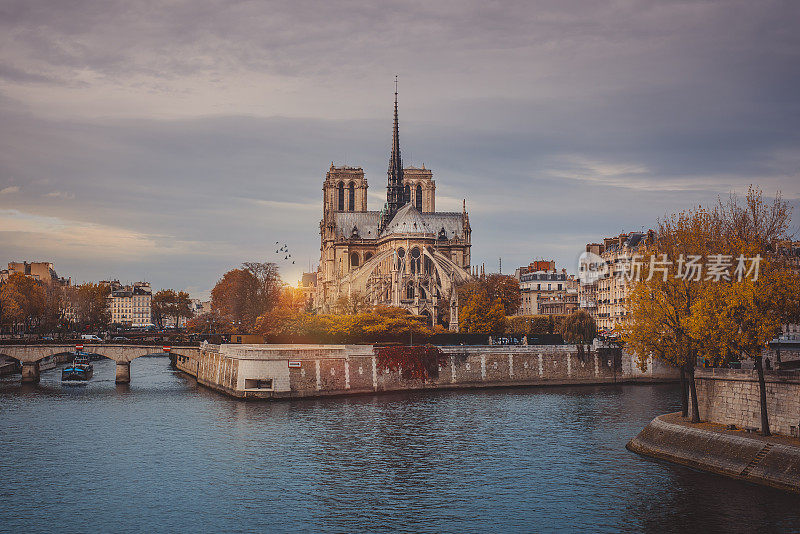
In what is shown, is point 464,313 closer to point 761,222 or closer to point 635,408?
point 635,408

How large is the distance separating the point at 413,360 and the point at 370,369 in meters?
5.31

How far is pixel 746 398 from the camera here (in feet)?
139

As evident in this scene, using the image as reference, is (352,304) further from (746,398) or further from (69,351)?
(746,398)

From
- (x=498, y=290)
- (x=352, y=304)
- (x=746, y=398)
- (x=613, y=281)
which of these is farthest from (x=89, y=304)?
(x=746, y=398)

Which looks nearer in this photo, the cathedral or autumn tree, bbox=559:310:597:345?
autumn tree, bbox=559:310:597:345

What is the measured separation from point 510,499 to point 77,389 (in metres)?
58.2

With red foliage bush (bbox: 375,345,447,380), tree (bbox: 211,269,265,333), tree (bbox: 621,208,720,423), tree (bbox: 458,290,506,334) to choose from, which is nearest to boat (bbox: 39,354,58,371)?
tree (bbox: 211,269,265,333)

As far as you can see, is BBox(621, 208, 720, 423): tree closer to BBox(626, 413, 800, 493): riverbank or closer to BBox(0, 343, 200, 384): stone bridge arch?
BBox(626, 413, 800, 493): riverbank

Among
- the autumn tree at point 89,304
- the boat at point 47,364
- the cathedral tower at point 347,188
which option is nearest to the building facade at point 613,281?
the cathedral tower at point 347,188

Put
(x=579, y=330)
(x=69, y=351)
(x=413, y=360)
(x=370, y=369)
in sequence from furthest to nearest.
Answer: (x=579, y=330)
(x=69, y=351)
(x=413, y=360)
(x=370, y=369)

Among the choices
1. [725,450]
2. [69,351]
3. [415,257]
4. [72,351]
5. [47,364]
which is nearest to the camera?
[725,450]

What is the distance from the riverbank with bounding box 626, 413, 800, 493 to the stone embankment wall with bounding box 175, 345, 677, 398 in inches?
1309

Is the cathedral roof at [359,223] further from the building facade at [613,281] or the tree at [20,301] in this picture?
the tree at [20,301]

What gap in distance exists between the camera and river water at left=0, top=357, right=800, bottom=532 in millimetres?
35344
